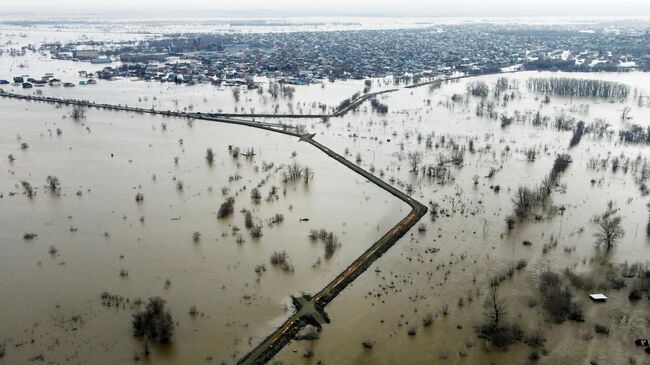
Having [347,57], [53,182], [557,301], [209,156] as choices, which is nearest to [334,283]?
[557,301]

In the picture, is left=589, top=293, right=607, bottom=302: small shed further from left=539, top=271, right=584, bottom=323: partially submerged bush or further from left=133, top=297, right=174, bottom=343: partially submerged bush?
left=133, top=297, right=174, bottom=343: partially submerged bush

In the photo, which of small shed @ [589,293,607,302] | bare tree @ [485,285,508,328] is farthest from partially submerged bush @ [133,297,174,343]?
small shed @ [589,293,607,302]

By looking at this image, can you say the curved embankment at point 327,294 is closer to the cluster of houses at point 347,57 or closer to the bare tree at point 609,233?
the bare tree at point 609,233

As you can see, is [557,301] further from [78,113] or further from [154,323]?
[78,113]

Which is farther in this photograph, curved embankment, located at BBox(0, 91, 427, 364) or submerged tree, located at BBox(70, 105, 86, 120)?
submerged tree, located at BBox(70, 105, 86, 120)

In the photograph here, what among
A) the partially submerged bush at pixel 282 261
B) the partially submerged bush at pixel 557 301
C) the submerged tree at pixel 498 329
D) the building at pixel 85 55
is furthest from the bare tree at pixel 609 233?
the building at pixel 85 55

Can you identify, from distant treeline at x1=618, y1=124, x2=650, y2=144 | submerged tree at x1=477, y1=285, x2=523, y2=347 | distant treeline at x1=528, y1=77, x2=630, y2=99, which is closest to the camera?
submerged tree at x1=477, y1=285, x2=523, y2=347

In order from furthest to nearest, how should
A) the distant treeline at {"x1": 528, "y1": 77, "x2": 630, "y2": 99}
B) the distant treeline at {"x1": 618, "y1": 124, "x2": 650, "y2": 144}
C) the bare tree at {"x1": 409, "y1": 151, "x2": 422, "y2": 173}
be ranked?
1. the distant treeline at {"x1": 528, "y1": 77, "x2": 630, "y2": 99}
2. the distant treeline at {"x1": 618, "y1": 124, "x2": 650, "y2": 144}
3. the bare tree at {"x1": 409, "y1": 151, "x2": 422, "y2": 173}
